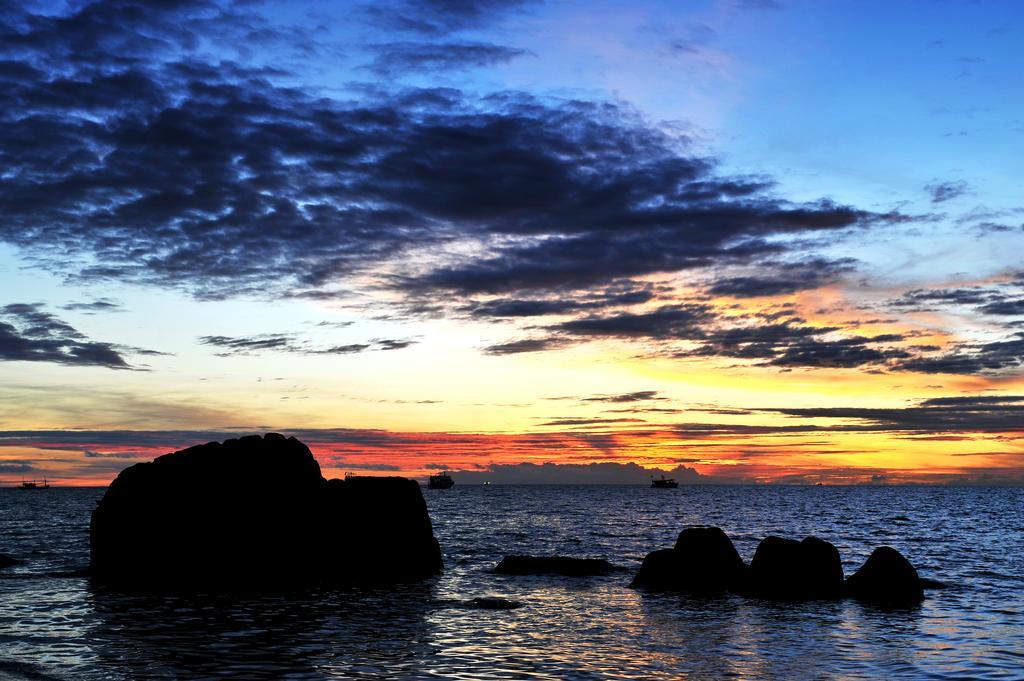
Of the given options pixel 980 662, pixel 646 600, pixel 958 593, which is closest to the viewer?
pixel 980 662

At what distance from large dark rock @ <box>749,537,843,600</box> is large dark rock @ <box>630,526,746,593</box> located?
49.7 inches

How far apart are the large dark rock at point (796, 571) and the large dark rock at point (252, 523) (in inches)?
749

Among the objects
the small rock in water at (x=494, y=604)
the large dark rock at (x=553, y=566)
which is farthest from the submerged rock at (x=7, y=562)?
the small rock in water at (x=494, y=604)

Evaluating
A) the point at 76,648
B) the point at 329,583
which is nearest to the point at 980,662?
the point at 76,648

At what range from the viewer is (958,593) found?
42.8m

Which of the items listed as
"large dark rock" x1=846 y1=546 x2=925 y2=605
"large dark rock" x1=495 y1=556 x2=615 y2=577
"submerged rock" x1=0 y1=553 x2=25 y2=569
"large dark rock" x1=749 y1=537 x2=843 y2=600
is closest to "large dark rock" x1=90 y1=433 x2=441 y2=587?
"large dark rock" x1=495 y1=556 x2=615 y2=577

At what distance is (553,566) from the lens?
169ft

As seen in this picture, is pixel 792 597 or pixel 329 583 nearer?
pixel 792 597

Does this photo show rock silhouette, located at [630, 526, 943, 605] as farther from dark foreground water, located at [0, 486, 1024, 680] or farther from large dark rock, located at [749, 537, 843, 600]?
dark foreground water, located at [0, 486, 1024, 680]

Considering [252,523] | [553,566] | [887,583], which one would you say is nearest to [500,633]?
[887,583]

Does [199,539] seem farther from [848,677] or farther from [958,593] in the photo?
[958,593]

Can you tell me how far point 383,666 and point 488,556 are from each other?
38501mm

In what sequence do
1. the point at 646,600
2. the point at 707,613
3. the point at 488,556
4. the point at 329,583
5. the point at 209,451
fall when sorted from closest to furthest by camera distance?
the point at 707,613, the point at 646,600, the point at 329,583, the point at 209,451, the point at 488,556

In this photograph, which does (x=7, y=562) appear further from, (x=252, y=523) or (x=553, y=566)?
(x=553, y=566)
